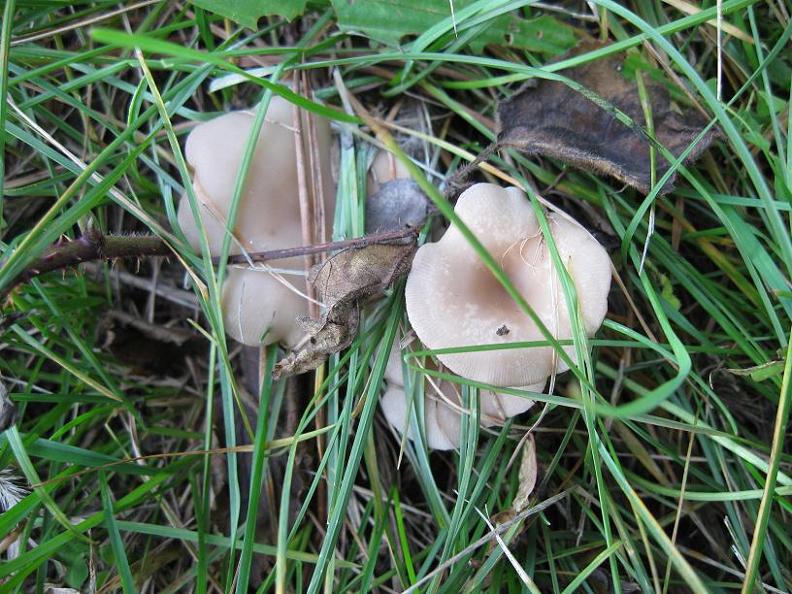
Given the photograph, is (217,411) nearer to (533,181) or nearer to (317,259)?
(317,259)

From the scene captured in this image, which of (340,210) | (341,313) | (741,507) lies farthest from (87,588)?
(741,507)

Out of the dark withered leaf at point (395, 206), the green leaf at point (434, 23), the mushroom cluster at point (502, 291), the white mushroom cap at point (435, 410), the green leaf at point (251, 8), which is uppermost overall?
the green leaf at point (251, 8)

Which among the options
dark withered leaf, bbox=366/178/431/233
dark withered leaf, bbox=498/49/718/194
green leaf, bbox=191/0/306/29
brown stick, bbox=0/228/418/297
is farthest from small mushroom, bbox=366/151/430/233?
green leaf, bbox=191/0/306/29

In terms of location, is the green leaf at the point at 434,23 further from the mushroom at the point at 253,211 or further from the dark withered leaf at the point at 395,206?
the dark withered leaf at the point at 395,206

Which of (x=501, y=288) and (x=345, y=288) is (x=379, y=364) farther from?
(x=501, y=288)

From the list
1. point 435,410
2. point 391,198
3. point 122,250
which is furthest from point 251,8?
point 435,410

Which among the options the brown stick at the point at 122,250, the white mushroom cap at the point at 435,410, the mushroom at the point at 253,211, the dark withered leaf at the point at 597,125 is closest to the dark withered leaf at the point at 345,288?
the brown stick at the point at 122,250
